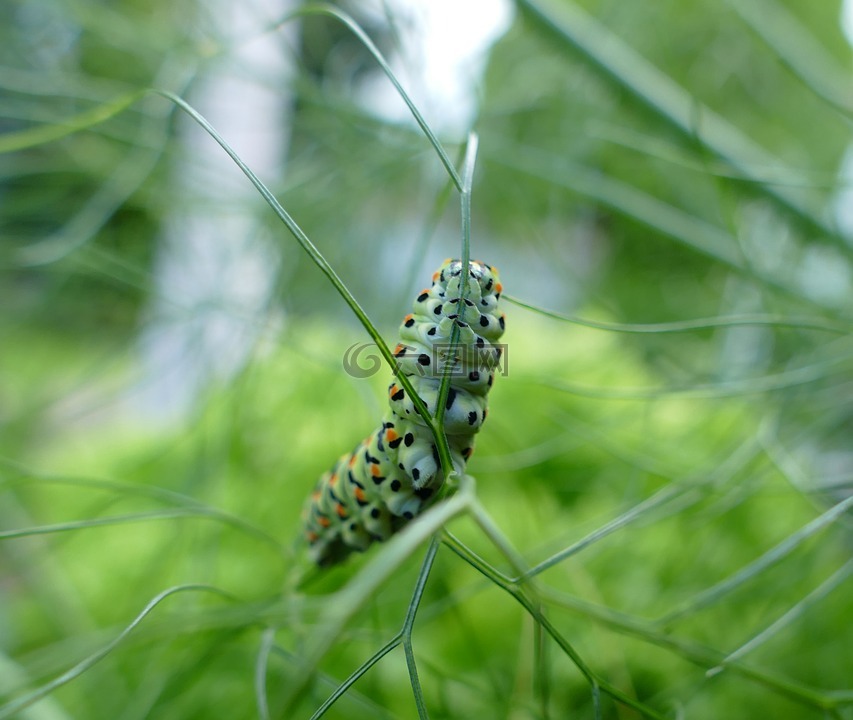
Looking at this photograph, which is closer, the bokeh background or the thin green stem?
the thin green stem

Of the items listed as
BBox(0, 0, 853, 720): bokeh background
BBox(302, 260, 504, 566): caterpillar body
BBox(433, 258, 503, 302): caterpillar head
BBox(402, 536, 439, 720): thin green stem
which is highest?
BBox(0, 0, 853, 720): bokeh background

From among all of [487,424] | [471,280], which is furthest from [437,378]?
[487,424]

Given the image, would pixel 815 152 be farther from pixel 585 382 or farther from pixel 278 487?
pixel 278 487

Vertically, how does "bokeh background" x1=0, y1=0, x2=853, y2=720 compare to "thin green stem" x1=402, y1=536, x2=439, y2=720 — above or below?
above

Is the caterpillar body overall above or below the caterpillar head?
below

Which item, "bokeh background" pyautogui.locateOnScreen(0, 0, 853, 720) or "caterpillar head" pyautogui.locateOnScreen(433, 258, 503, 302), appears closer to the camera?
"caterpillar head" pyautogui.locateOnScreen(433, 258, 503, 302)

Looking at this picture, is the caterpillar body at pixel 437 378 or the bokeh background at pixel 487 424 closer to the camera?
the caterpillar body at pixel 437 378

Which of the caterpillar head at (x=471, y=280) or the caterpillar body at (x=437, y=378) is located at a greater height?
the caterpillar head at (x=471, y=280)

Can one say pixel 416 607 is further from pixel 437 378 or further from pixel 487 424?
pixel 487 424

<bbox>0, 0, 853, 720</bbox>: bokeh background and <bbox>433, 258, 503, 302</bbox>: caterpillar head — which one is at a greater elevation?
<bbox>0, 0, 853, 720</bbox>: bokeh background
